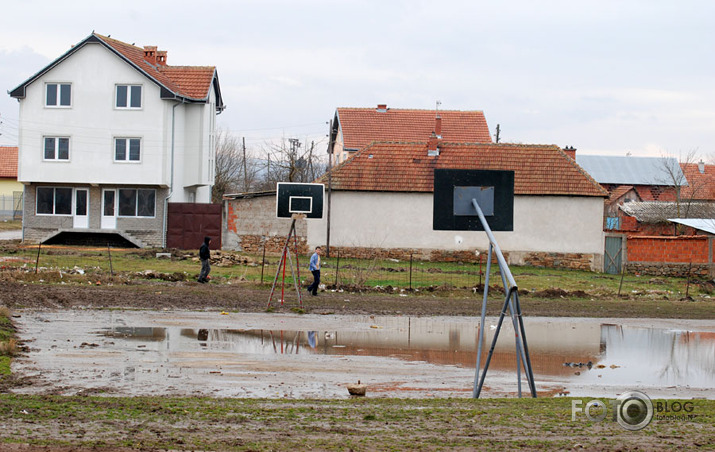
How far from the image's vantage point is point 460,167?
40250mm

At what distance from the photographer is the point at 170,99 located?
4134 cm

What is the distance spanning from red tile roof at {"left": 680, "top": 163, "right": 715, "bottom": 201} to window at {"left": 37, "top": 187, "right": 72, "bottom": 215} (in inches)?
2072

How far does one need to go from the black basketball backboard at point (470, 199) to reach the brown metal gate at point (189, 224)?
89.6 ft

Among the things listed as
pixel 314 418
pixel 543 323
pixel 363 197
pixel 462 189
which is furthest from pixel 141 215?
pixel 314 418

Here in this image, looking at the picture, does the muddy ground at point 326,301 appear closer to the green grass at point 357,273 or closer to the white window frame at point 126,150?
the green grass at point 357,273

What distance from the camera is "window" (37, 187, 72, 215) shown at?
41875mm

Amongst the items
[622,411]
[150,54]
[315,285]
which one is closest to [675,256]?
[315,285]

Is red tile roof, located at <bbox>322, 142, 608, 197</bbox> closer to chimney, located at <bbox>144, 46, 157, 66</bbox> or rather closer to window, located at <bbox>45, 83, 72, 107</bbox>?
chimney, located at <bbox>144, 46, 157, 66</bbox>

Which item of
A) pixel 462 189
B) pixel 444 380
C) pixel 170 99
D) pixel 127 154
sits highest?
pixel 170 99

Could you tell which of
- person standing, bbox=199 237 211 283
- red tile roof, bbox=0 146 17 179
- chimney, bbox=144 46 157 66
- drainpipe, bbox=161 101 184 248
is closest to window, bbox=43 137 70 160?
drainpipe, bbox=161 101 184 248

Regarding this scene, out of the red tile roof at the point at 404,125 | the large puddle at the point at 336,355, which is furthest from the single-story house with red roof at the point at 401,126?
the large puddle at the point at 336,355

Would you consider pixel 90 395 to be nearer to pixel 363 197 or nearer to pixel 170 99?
pixel 363 197

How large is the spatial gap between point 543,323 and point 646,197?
6295cm

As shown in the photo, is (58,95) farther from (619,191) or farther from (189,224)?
(619,191)
